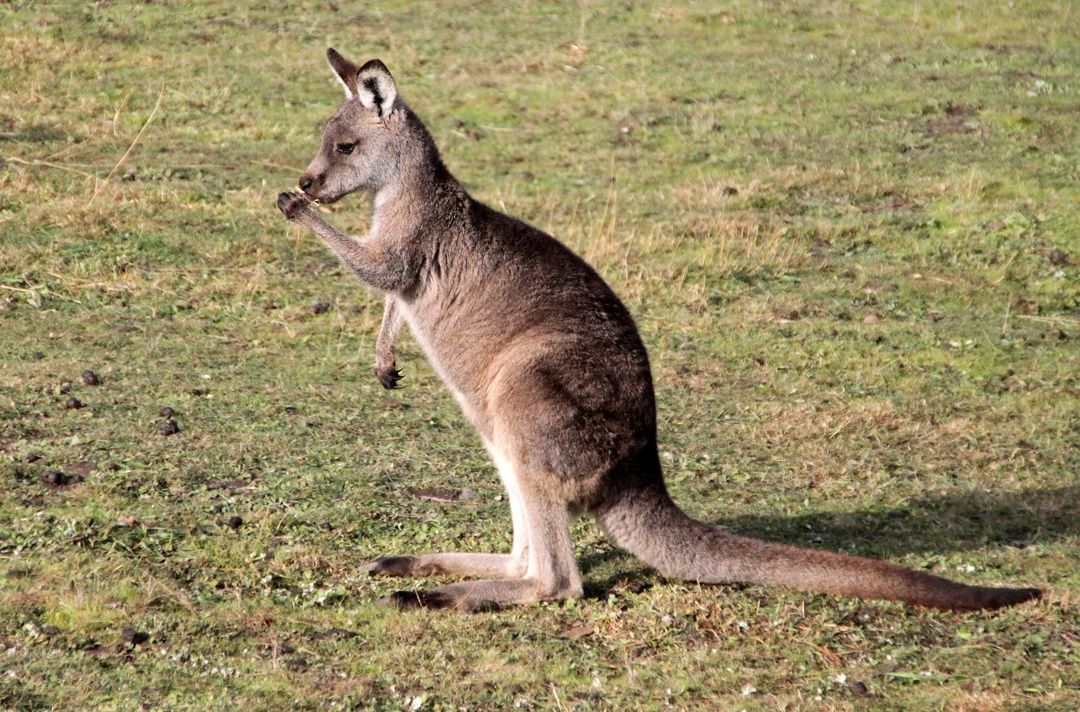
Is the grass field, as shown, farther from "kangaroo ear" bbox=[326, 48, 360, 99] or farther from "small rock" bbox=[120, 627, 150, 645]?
"kangaroo ear" bbox=[326, 48, 360, 99]

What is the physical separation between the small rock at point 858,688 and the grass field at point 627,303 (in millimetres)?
32

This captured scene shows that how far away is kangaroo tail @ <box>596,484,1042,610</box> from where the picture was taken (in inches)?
193

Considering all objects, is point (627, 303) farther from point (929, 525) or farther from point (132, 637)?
point (132, 637)

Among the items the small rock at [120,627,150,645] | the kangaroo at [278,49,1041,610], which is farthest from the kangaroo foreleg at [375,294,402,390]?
the small rock at [120,627,150,645]

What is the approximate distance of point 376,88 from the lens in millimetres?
5727

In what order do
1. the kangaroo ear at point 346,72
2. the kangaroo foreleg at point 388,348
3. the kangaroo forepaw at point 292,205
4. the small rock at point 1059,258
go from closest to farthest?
the kangaroo forepaw at point 292,205 → the kangaroo foreleg at point 388,348 → the kangaroo ear at point 346,72 → the small rock at point 1059,258

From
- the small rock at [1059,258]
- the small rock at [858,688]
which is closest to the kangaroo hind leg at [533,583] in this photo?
the small rock at [858,688]

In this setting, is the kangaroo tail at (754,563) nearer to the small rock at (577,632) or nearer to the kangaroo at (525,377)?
the kangaroo at (525,377)

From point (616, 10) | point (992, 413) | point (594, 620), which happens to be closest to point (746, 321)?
point (992, 413)

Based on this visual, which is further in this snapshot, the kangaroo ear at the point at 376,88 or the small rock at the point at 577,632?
the kangaroo ear at the point at 376,88

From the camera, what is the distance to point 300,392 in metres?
7.48

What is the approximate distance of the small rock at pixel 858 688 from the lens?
15.0 ft

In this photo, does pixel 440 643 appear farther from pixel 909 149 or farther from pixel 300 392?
pixel 909 149

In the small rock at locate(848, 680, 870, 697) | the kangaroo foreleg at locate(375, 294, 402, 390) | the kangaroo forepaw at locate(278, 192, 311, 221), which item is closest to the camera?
the small rock at locate(848, 680, 870, 697)
